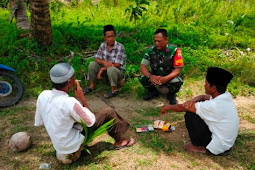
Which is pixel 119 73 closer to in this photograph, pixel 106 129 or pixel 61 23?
pixel 106 129

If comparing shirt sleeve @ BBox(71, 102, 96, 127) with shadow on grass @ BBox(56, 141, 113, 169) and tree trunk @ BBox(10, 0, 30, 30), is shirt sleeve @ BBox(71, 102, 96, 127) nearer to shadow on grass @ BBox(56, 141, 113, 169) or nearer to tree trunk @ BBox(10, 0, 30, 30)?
Result: shadow on grass @ BBox(56, 141, 113, 169)

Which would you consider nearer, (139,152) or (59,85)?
(59,85)

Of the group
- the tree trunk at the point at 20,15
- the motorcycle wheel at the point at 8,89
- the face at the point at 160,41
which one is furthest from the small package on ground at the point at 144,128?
the tree trunk at the point at 20,15

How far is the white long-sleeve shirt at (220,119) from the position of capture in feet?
9.39

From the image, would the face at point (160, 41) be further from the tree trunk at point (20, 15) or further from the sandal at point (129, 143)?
the tree trunk at point (20, 15)

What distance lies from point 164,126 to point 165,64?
130 cm

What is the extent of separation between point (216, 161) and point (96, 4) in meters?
7.47

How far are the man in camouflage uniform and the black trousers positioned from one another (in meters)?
1.36

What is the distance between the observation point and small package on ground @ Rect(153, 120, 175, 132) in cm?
371

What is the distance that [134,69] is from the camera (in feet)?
17.7

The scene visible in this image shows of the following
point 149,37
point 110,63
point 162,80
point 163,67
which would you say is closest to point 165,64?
point 163,67

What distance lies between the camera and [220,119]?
2885mm

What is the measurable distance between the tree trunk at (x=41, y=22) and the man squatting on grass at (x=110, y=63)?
1.66 m

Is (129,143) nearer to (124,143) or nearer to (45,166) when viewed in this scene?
(124,143)
